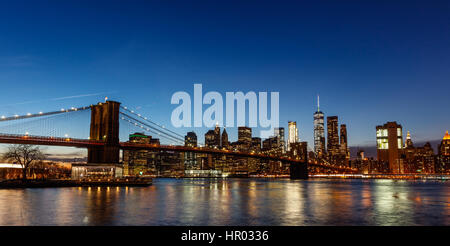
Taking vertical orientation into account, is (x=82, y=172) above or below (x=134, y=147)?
below

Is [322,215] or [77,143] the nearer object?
Result: [322,215]

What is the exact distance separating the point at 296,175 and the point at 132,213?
10203 cm

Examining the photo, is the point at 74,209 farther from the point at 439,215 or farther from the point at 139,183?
the point at 139,183

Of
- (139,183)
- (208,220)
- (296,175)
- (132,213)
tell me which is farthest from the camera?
(296,175)

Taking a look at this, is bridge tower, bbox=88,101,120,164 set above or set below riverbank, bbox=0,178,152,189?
above

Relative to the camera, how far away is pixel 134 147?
66625 mm

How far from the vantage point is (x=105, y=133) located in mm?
62688

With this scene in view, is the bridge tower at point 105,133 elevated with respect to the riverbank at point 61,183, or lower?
elevated

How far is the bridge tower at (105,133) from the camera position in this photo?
61.4 meters

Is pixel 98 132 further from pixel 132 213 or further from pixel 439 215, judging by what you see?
pixel 439 215

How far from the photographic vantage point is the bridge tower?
61.4 meters

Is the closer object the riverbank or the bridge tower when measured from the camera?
the riverbank
